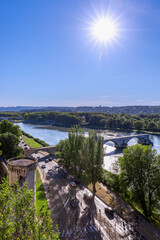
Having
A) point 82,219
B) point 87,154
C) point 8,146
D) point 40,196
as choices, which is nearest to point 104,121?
point 8,146

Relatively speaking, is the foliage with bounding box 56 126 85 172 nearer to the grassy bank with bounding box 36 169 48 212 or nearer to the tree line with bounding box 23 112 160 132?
the grassy bank with bounding box 36 169 48 212

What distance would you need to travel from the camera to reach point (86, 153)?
79.3ft

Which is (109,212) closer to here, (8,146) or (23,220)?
(23,220)

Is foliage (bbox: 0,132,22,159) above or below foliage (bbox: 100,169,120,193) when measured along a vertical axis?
above

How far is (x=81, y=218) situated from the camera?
16328mm

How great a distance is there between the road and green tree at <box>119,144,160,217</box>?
366cm

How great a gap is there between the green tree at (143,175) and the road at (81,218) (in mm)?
3657

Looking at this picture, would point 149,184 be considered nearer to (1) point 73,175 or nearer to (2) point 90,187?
(2) point 90,187

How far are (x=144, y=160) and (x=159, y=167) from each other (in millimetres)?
1692

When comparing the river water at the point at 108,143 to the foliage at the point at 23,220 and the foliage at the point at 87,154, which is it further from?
the foliage at the point at 23,220

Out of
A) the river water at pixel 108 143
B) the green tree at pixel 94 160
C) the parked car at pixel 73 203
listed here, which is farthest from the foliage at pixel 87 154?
the river water at pixel 108 143

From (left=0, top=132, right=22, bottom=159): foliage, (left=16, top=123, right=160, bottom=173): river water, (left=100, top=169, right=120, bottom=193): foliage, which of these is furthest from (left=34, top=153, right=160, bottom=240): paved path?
(left=0, top=132, right=22, bottom=159): foliage

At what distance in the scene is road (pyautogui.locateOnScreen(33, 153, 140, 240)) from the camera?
14219 mm

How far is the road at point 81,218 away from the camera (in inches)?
560
